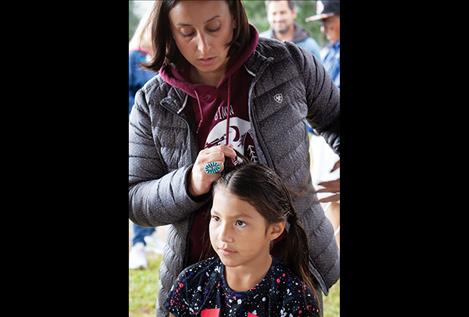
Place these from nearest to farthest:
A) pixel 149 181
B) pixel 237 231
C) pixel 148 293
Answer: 1. pixel 237 231
2. pixel 149 181
3. pixel 148 293

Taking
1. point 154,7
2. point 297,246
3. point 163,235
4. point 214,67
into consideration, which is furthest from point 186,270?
point 154,7

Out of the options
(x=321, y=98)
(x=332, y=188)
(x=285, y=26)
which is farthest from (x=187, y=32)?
(x=332, y=188)

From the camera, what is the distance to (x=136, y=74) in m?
3.06

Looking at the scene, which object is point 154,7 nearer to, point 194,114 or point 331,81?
point 194,114

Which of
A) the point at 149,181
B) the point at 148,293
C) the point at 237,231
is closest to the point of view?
the point at 237,231

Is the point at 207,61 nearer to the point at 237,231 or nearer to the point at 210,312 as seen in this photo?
the point at 237,231

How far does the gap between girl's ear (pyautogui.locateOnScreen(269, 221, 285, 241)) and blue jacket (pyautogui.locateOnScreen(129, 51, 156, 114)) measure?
60 cm

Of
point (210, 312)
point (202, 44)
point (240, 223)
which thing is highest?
point (202, 44)

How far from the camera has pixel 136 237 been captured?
316 cm

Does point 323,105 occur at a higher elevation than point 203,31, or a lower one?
lower

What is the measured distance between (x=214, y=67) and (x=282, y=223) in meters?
0.53

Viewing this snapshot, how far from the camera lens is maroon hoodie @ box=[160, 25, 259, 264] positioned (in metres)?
2.97

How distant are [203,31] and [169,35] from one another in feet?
0.37

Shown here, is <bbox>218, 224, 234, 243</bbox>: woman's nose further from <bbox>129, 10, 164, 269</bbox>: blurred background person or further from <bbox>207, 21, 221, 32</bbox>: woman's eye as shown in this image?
<bbox>207, 21, 221, 32</bbox>: woman's eye
